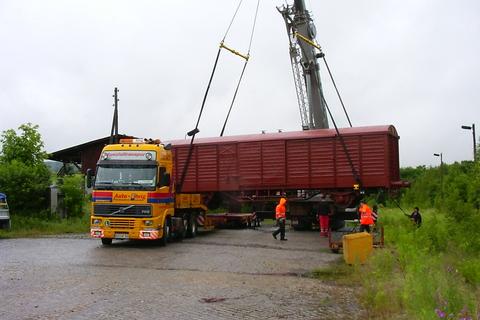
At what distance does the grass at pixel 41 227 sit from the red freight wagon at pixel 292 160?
4878 mm

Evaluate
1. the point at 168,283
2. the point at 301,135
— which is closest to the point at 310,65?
the point at 301,135

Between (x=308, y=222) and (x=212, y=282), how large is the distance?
13417mm

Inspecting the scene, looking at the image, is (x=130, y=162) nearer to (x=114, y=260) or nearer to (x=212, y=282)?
(x=114, y=260)

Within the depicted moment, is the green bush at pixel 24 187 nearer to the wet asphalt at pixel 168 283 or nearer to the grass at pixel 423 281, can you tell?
the wet asphalt at pixel 168 283

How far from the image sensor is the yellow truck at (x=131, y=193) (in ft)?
51.0

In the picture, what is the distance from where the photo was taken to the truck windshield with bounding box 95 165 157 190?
15648 mm

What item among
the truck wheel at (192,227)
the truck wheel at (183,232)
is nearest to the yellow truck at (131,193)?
the truck wheel at (183,232)

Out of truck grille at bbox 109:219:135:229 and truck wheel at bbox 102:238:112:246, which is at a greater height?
truck grille at bbox 109:219:135:229

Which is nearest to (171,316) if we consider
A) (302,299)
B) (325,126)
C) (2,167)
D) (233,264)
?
(302,299)

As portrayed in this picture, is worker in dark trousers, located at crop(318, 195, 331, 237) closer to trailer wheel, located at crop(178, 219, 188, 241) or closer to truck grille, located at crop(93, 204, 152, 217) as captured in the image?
trailer wheel, located at crop(178, 219, 188, 241)

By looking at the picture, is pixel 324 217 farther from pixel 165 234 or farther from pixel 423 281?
pixel 423 281

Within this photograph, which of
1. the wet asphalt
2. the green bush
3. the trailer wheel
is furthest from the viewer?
the green bush

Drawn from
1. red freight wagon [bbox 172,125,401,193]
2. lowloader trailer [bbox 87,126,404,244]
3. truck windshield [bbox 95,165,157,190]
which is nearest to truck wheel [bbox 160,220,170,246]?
lowloader trailer [bbox 87,126,404,244]

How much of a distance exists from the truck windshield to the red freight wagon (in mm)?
4948
